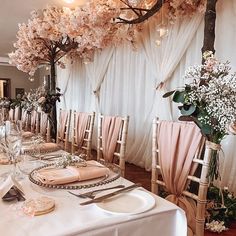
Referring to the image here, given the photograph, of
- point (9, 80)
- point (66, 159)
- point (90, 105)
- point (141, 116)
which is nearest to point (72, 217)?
point (66, 159)

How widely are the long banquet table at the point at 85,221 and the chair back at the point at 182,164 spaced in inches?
17.4

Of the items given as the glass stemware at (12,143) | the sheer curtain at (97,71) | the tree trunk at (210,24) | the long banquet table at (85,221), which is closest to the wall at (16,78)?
the sheer curtain at (97,71)

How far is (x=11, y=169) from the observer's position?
4.46 feet

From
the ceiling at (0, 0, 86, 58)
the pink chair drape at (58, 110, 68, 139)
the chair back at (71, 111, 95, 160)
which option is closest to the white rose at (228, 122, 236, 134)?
the chair back at (71, 111, 95, 160)

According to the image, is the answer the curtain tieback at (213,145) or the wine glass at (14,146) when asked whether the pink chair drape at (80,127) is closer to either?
the wine glass at (14,146)

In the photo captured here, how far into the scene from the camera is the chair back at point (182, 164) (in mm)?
1333

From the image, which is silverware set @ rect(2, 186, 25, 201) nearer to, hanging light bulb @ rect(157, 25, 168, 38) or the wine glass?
the wine glass

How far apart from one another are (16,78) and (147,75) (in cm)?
797

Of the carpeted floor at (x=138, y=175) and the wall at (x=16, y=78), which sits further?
the wall at (x=16, y=78)

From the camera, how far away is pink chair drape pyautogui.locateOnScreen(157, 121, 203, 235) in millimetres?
1436

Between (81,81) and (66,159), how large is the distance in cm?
500

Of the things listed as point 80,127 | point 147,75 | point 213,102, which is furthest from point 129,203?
point 147,75

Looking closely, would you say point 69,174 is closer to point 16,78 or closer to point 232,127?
point 232,127

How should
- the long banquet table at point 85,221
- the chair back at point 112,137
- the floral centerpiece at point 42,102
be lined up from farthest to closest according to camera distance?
the floral centerpiece at point 42,102 → the chair back at point 112,137 → the long banquet table at point 85,221
